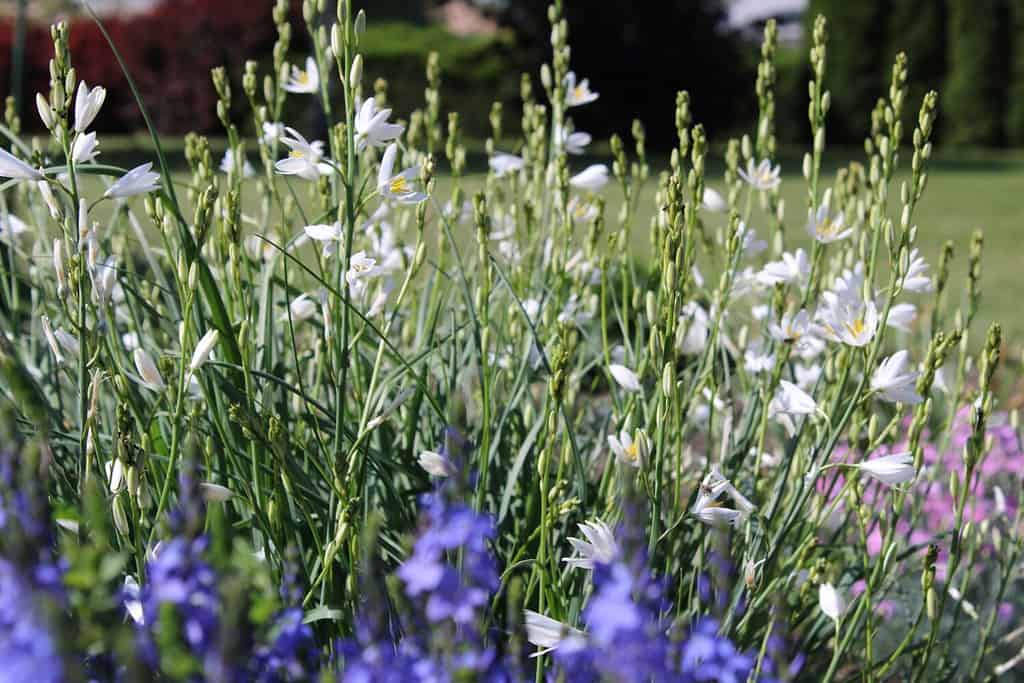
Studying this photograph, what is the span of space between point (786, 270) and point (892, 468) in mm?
424

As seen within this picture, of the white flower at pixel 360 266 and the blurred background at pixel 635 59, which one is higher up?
the white flower at pixel 360 266

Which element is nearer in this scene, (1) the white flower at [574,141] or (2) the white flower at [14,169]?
(2) the white flower at [14,169]

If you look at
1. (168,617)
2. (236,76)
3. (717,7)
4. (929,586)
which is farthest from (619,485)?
(717,7)

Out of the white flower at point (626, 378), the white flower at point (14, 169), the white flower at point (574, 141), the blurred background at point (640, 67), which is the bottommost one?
the blurred background at point (640, 67)

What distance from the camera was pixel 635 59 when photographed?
571 inches

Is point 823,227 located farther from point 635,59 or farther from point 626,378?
point 635,59

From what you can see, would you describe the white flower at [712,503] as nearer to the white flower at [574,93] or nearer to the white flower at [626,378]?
the white flower at [626,378]

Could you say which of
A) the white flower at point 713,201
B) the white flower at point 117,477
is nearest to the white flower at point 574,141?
the white flower at point 713,201

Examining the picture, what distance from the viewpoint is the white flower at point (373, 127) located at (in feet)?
4.77

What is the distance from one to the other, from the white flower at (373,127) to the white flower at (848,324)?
2.08 feet

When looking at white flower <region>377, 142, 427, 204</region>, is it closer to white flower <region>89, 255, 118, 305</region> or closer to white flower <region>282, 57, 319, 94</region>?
white flower <region>89, 255, 118, 305</region>

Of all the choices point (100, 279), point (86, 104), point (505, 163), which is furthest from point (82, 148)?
point (505, 163)

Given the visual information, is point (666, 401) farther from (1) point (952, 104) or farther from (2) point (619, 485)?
(1) point (952, 104)

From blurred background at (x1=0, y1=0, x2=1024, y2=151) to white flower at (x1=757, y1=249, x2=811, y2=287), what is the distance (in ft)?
39.1
